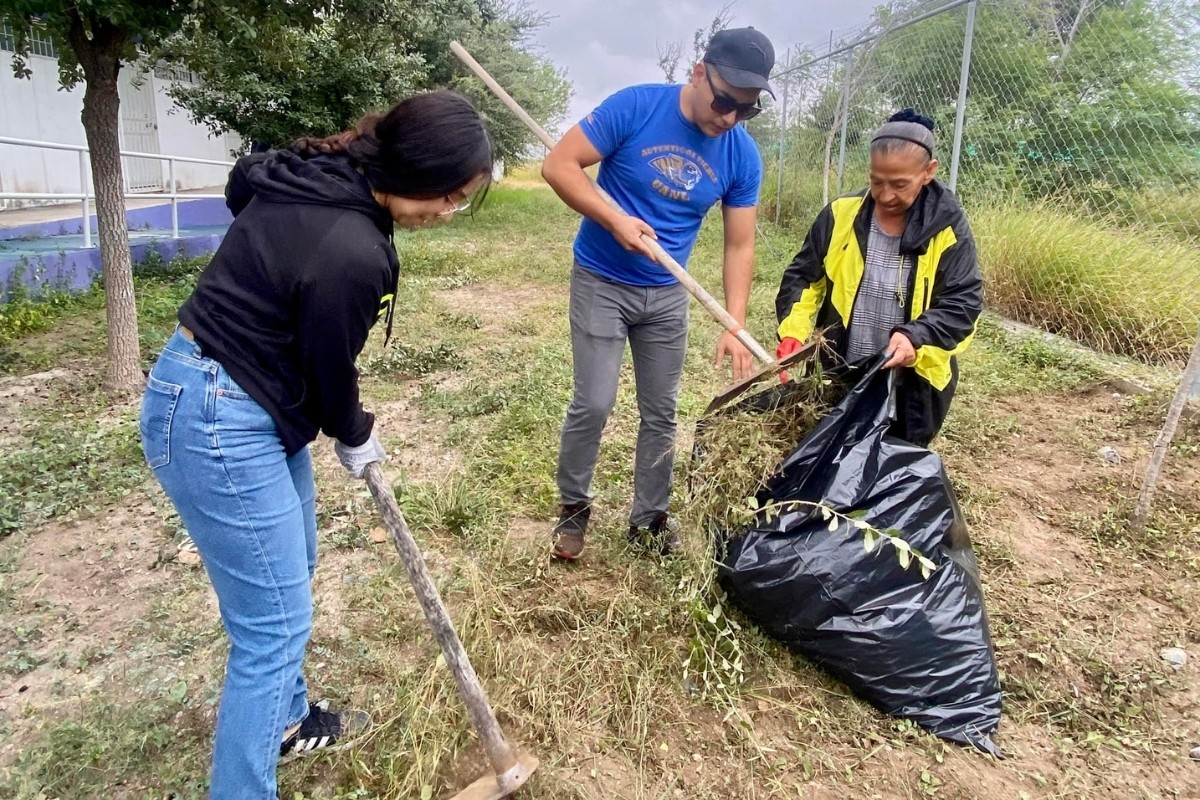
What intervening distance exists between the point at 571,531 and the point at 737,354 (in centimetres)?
82

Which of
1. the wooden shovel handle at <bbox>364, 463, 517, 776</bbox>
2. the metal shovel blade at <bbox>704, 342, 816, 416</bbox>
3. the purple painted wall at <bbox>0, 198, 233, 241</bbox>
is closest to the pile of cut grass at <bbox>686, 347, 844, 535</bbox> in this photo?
the metal shovel blade at <bbox>704, 342, 816, 416</bbox>

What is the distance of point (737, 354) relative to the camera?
7.61 ft

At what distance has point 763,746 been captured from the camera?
1836 mm

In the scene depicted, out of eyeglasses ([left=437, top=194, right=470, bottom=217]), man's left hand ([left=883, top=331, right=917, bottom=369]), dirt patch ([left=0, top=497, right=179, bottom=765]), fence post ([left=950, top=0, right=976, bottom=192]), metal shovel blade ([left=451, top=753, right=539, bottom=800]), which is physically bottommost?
dirt patch ([left=0, top=497, right=179, bottom=765])

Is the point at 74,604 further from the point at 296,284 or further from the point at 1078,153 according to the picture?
the point at 1078,153

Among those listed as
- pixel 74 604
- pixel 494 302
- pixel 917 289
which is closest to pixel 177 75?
pixel 494 302

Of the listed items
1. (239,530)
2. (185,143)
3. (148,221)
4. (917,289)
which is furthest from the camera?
(185,143)

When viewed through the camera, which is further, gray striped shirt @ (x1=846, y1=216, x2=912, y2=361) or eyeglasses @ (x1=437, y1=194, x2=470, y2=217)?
gray striped shirt @ (x1=846, y1=216, x2=912, y2=361)

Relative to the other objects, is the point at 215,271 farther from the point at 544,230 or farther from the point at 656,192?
the point at 544,230

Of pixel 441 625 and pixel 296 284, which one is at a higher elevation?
pixel 296 284

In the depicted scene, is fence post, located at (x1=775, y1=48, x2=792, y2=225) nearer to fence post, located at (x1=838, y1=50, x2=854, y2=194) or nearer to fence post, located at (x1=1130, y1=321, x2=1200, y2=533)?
fence post, located at (x1=838, y1=50, x2=854, y2=194)

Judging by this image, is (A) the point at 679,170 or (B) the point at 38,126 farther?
(B) the point at 38,126

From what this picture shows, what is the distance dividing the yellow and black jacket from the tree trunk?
353cm

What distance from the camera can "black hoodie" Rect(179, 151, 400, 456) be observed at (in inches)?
48.8
